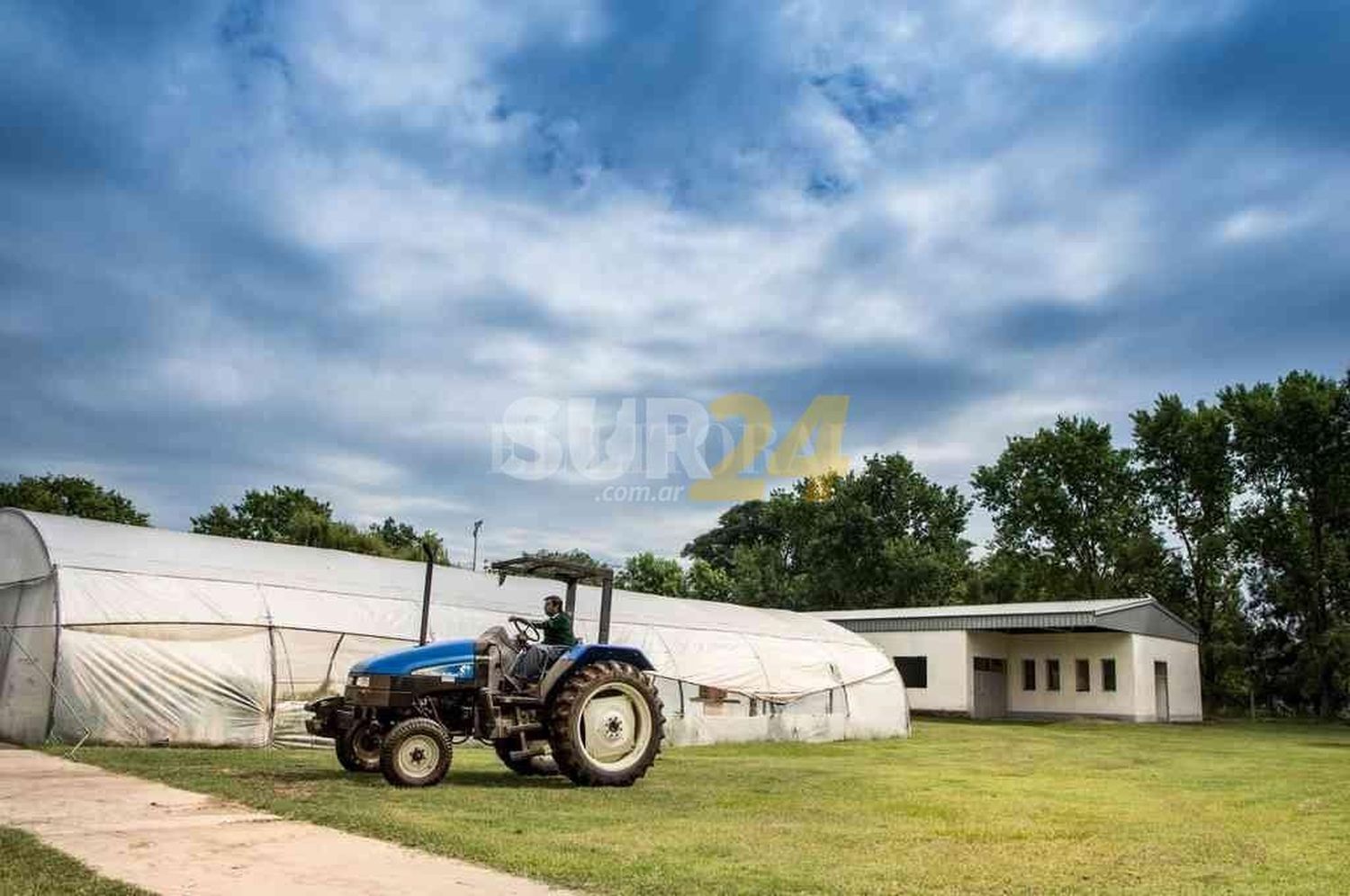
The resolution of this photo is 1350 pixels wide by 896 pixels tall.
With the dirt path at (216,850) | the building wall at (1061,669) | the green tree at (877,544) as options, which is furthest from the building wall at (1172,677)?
the dirt path at (216,850)

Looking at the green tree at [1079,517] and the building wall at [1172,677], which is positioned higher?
the green tree at [1079,517]

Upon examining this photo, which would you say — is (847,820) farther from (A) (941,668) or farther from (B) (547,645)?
(A) (941,668)

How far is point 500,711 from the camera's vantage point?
1216 centimetres

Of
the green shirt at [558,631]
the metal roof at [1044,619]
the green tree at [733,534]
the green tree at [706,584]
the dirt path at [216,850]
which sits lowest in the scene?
the dirt path at [216,850]

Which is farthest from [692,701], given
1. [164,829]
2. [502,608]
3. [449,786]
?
[164,829]

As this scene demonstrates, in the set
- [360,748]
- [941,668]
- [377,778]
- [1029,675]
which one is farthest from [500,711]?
[1029,675]

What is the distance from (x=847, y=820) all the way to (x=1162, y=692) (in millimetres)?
34021

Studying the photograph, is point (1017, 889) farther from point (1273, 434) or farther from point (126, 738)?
point (1273, 434)

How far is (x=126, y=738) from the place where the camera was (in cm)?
1557

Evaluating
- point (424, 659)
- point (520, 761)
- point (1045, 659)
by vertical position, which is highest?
point (1045, 659)

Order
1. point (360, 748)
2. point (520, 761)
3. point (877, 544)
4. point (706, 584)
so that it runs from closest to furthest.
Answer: point (520, 761) → point (360, 748) → point (877, 544) → point (706, 584)

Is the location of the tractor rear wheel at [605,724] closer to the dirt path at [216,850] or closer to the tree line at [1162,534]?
the dirt path at [216,850]

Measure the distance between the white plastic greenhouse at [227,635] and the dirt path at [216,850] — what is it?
5.67 meters

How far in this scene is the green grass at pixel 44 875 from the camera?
5949mm
